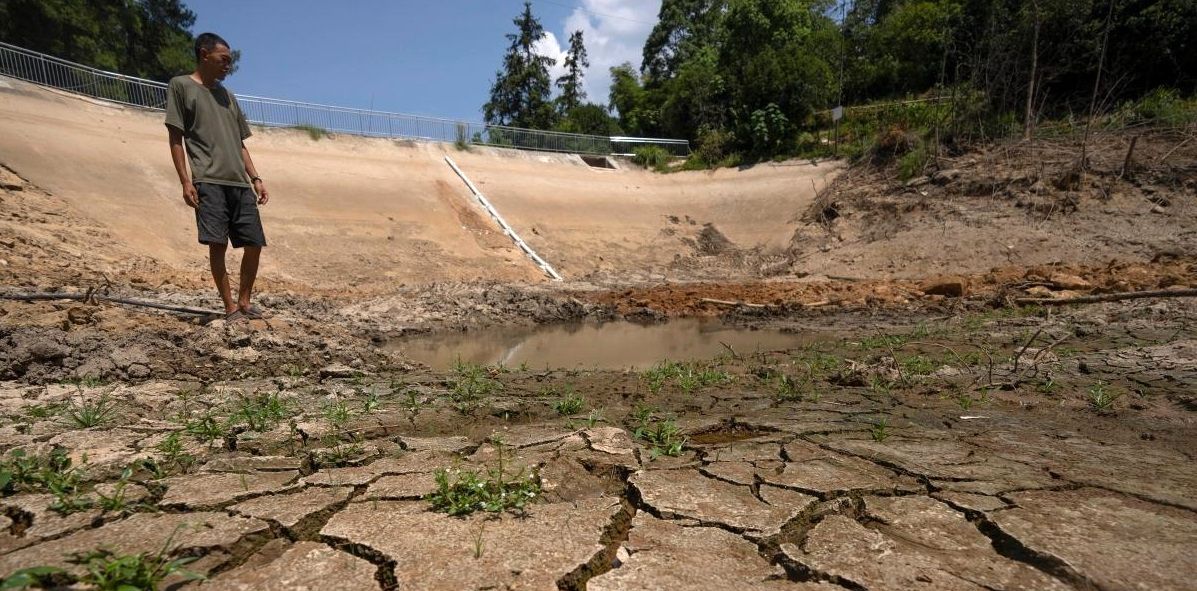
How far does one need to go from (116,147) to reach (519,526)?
40.6 ft

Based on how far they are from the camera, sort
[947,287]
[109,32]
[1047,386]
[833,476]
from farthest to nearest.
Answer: [109,32] → [947,287] → [1047,386] → [833,476]

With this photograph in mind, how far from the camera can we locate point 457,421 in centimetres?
289

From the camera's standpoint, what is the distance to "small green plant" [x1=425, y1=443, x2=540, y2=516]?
1.78m

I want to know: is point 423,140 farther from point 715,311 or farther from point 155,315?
point 155,315

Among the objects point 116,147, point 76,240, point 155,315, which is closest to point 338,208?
point 116,147

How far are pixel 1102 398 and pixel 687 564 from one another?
2927 mm

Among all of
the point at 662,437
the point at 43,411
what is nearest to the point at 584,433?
the point at 662,437

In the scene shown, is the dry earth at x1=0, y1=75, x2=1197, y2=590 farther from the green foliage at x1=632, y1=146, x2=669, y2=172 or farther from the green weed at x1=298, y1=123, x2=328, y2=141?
the green foliage at x1=632, y1=146, x2=669, y2=172

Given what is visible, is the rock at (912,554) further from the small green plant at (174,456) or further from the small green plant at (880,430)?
the small green plant at (174,456)

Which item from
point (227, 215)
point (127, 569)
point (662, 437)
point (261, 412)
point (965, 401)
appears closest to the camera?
point (127, 569)

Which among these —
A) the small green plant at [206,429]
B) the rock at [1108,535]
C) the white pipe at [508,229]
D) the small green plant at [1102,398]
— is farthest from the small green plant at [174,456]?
the white pipe at [508,229]

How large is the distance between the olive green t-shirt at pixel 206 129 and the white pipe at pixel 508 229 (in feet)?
24.1

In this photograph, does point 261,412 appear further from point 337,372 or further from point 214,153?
point 214,153

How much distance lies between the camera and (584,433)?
261 centimetres
